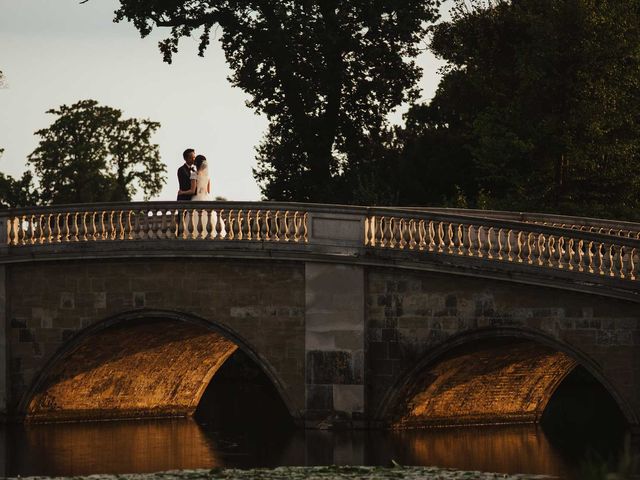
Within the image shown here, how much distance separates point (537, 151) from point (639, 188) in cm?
245

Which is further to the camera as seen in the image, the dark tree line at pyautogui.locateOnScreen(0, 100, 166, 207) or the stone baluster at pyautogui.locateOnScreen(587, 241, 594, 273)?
the dark tree line at pyautogui.locateOnScreen(0, 100, 166, 207)

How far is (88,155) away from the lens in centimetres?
5825

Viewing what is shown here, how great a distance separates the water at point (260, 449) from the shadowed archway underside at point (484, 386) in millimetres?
482

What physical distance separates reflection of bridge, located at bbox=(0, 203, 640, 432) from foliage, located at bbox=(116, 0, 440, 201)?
10674mm

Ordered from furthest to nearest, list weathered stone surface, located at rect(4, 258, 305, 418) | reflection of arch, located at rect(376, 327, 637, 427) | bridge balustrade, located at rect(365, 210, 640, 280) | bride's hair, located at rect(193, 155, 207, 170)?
bride's hair, located at rect(193, 155, 207, 170), weathered stone surface, located at rect(4, 258, 305, 418), reflection of arch, located at rect(376, 327, 637, 427), bridge balustrade, located at rect(365, 210, 640, 280)

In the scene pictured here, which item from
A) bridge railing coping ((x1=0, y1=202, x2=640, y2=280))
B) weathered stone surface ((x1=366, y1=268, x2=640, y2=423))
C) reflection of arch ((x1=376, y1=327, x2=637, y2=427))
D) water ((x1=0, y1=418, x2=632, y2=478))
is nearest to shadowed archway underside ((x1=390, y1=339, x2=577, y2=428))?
reflection of arch ((x1=376, y1=327, x2=637, y2=427))

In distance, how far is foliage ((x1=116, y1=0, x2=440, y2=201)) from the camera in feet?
125

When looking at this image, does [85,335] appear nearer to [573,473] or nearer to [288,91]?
[573,473]

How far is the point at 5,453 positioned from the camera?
2322 cm

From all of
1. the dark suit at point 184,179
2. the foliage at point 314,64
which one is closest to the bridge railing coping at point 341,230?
the dark suit at point 184,179

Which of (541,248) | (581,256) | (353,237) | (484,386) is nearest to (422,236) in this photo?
(353,237)

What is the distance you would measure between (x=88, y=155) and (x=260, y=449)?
35.8 m

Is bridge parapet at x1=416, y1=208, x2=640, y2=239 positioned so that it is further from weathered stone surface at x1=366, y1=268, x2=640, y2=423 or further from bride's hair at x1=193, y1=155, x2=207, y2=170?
bride's hair at x1=193, y1=155, x2=207, y2=170

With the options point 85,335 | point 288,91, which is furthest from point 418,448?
point 288,91
